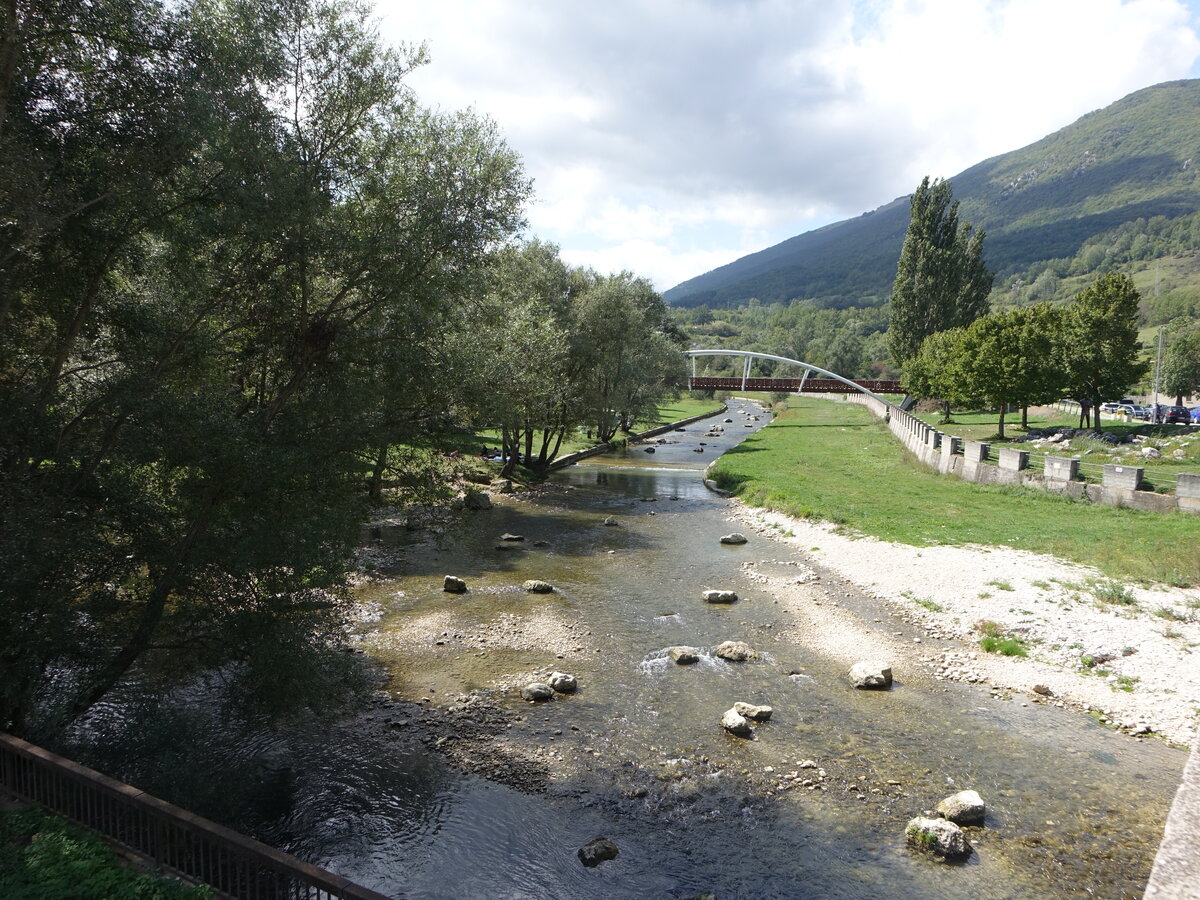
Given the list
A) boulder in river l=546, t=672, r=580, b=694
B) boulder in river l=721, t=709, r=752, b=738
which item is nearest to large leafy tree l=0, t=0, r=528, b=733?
boulder in river l=546, t=672, r=580, b=694

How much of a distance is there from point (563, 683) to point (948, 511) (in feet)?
72.8

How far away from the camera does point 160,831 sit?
24.6 feet

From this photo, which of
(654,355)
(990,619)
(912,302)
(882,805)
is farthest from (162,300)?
(912,302)

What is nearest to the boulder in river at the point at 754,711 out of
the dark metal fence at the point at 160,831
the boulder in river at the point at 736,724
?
the boulder in river at the point at 736,724

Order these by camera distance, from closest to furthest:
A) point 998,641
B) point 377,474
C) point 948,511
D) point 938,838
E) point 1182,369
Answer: point 938,838 → point 377,474 → point 998,641 → point 948,511 → point 1182,369

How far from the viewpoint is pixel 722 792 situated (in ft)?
39.4

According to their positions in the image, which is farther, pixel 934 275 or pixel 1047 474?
pixel 934 275

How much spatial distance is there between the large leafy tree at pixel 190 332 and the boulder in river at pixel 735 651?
9394mm

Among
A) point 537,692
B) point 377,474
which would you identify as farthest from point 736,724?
point 377,474

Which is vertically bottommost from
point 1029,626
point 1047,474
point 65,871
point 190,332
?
point 1029,626

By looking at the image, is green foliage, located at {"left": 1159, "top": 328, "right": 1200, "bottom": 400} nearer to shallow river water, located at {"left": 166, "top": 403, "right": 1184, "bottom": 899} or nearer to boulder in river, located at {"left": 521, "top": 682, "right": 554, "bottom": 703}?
shallow river water, located at {"left": 166, "top": 403, "right": 1184, "bottom": 899}

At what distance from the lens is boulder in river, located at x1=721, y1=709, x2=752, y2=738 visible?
45.2ft

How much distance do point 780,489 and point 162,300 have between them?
1235 inches

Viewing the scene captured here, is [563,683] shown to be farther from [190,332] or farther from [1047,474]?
[1047,474]
